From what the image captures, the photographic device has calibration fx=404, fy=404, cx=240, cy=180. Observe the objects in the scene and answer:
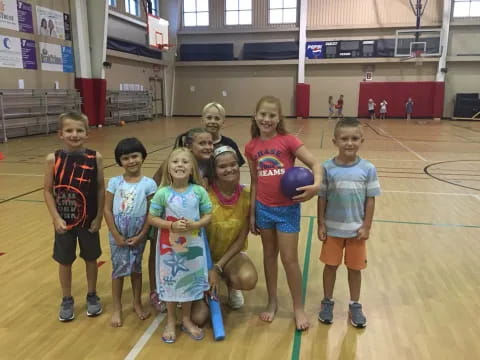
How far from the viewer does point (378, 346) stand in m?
2.47

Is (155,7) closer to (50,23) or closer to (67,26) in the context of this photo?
(67,26)

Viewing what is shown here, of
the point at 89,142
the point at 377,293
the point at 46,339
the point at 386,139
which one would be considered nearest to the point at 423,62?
the point at 386,139

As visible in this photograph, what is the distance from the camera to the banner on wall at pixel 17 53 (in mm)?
12446

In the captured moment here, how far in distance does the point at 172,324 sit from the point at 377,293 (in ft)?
5.29

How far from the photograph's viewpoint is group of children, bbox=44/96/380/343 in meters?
2.46

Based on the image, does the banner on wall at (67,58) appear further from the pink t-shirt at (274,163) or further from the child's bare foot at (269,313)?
the child's bare foot at (269,313)

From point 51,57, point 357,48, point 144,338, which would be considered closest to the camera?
point 144,338

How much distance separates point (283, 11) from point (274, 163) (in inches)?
860

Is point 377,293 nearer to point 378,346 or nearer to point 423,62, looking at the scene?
point 378,346

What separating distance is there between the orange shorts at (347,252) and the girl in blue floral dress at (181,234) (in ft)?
2.68

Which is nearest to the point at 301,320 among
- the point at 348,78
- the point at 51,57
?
the point at 51,57

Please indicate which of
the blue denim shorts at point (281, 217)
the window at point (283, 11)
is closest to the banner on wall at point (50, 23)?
the window at point (283, 11)

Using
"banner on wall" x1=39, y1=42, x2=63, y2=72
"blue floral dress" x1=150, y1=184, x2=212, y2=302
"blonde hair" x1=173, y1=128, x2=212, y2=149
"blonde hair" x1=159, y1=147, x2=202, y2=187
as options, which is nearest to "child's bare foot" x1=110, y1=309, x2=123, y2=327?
"blue floral dress" x1=150, y1=184, x2=212, y2=302

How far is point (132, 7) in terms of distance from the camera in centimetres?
2000
